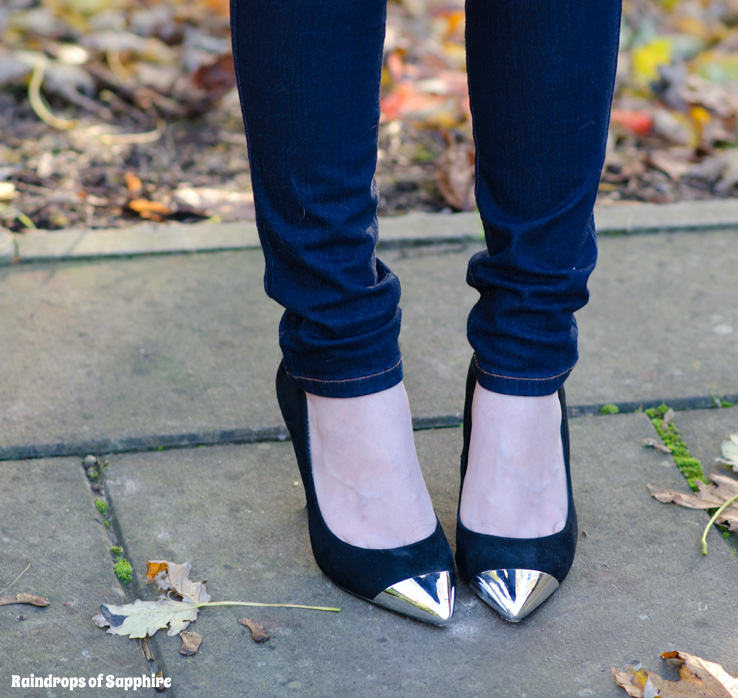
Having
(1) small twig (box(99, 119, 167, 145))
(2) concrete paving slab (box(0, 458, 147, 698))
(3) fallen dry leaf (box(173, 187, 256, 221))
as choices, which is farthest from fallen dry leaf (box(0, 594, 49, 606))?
(1) small twig (box(99, 119, 167, 145))

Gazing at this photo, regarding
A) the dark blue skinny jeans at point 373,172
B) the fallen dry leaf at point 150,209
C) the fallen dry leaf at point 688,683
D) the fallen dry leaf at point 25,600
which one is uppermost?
the dark blue skinny jeans at point 373,172

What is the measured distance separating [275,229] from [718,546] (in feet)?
2.35

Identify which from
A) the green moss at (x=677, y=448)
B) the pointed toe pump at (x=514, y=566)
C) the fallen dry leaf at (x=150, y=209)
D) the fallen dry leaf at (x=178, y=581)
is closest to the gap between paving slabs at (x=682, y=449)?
the green moss at (x=677, y=448)

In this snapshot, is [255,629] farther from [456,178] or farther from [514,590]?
[456,178]

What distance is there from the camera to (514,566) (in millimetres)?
1055

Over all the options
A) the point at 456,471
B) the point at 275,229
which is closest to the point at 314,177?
the point at 275,229

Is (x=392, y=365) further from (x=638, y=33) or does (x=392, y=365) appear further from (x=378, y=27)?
(x=638, y=33)

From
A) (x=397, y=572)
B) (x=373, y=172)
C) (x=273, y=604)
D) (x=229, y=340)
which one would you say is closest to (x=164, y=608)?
(x=273, y=604)

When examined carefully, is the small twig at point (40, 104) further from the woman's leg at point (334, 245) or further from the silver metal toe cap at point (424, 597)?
the silver metal toe cap at point (424, 597)

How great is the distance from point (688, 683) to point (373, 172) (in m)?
0.65

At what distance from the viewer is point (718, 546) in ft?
3.84

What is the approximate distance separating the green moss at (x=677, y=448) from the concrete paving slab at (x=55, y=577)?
809 mm

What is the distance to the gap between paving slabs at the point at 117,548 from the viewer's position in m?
0.98

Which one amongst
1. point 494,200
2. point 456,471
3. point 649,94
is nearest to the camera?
point 494,200
